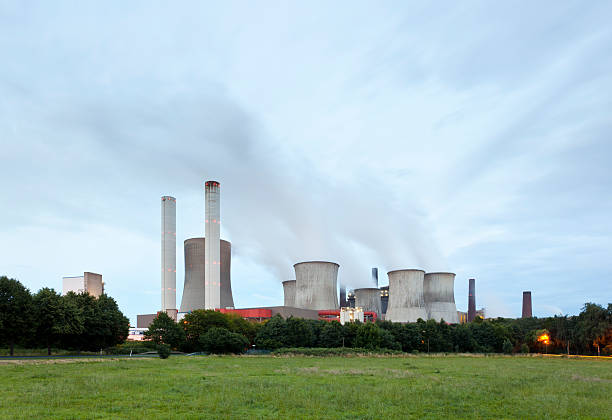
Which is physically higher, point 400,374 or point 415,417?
point 415,417

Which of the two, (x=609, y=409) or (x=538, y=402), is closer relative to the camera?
(x=609, y=409)

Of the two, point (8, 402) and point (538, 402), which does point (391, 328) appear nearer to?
point (538, 402)

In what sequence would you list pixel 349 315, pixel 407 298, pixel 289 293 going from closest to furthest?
pixel 407 298, pixel 349 315, pixel 289 293

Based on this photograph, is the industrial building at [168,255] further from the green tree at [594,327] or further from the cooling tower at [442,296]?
the green tree at [594,327]

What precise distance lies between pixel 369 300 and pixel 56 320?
72492mm

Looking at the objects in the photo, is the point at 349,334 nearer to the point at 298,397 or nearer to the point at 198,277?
the point at 298,397

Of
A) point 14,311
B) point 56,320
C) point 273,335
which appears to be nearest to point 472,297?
point 273,335

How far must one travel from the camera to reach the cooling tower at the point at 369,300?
105 metres

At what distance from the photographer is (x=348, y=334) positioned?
197 feet

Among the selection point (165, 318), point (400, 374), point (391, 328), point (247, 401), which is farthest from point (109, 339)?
point (247, 401)

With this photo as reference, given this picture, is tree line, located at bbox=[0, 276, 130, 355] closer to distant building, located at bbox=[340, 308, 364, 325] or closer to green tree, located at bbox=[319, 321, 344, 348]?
green tree, located at bbox=[319, 321, 344, 348]

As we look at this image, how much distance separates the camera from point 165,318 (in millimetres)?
52875

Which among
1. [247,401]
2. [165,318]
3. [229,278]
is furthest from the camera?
[229,278]

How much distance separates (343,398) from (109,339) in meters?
44.2
